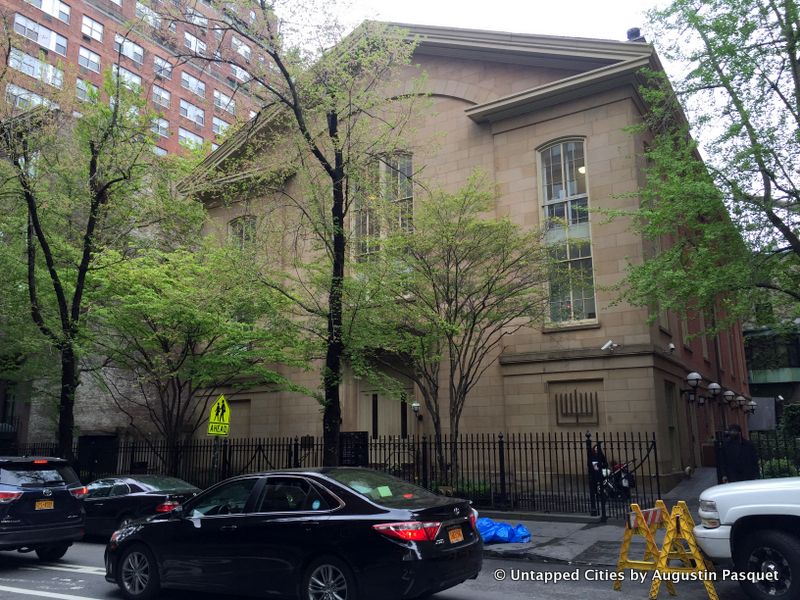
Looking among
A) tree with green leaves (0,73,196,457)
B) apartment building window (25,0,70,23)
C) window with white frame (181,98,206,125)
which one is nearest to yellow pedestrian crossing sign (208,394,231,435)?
tree with green leaves (0,73,196,457)

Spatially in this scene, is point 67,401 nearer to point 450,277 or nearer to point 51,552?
point 51,552

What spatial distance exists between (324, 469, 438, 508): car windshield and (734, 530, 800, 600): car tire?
330 cm

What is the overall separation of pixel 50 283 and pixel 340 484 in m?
16.5

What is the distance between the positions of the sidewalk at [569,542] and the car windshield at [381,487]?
411 centimetres

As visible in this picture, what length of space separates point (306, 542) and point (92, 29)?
4695 centimetres

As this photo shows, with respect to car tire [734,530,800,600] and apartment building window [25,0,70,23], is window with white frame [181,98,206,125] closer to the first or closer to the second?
apartment building window [25,0,70,23]

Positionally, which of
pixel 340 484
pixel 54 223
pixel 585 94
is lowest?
pixel 340 484

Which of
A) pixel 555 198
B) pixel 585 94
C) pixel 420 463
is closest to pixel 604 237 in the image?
pixel 555 198

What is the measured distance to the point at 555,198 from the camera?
→ 66.4 ft

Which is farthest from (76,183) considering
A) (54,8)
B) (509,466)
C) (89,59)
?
(89,59)

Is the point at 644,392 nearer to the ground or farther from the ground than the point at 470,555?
farther from the ground

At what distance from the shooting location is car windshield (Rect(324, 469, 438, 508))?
6.57 m

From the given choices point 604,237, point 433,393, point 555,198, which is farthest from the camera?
point 555,198

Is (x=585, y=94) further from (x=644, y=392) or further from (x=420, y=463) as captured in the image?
(x=420, y=463)
